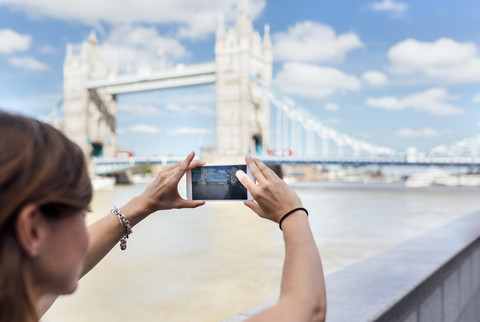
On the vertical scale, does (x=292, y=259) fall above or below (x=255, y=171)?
below

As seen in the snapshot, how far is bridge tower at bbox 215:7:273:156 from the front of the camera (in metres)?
31.5

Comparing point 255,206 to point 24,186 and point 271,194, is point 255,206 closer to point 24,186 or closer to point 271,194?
point 271,194

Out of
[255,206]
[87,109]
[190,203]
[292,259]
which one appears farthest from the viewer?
[87,109]

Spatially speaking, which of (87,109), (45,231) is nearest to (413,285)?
(45,231)

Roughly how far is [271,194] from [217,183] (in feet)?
0.54

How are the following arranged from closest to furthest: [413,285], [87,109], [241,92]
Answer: [413,285], [241,92], [87,109]

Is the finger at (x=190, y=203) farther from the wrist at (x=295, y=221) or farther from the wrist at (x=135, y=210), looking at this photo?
the wrist at (x=295, y=221)

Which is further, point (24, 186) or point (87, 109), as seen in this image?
point (87, 109)

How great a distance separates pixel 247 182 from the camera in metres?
0.68

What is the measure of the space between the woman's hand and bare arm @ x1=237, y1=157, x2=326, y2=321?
149 mm

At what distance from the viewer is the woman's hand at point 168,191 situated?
0.80m

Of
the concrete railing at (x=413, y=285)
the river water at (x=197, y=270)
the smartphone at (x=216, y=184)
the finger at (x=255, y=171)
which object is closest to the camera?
the finger at (x=255, y=171)

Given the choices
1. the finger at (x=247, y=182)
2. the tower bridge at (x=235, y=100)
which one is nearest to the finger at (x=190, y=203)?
the finger at (x=247, y=182)

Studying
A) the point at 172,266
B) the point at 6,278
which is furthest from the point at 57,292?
the point at 172,266
